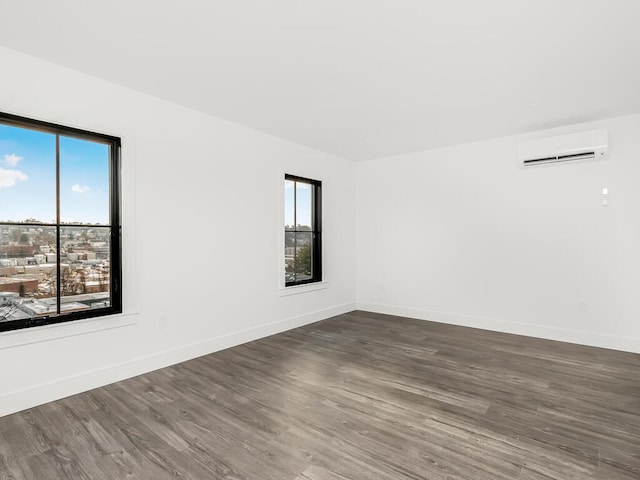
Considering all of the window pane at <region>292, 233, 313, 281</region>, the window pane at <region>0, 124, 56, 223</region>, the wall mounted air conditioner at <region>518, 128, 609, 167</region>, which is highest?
the wall mounted air conditioner at <region>518, 128, 609, 167</region>

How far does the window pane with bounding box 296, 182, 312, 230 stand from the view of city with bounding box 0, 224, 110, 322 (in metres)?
2.61

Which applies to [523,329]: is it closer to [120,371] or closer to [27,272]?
[120,371]

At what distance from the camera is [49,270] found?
8.91 feet

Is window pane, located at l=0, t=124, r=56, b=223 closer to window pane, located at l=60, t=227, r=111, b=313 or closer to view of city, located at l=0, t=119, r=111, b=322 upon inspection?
view of city, located at l=0, t=119, r=111, b=322

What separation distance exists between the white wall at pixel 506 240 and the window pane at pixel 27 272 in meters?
4.41

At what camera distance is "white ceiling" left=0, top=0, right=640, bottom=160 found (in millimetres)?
2084

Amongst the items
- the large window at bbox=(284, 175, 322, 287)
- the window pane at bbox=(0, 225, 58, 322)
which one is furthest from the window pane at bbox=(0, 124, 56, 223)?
the large window at bbox=(284, 175, 322, 287)

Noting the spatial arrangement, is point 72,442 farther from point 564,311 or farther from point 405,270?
point 564,311

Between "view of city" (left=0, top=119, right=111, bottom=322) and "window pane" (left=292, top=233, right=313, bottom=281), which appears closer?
"view of city" (left=0, top=119, right=111, bottom=322)

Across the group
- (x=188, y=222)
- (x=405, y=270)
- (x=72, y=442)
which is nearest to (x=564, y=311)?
(x=405, y=270)

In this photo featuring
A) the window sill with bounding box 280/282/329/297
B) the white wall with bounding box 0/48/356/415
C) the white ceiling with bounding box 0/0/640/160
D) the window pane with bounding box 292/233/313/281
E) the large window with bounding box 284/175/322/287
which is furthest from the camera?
the window pane with bounding box 292/233/313/281

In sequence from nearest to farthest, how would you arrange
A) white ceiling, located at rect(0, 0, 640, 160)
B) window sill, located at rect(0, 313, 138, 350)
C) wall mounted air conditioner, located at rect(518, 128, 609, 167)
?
white ceiling, located at rect(0, 0, 640, 160)
window sill, located at rect(0, 313, 138, 350)
wall mounted air conditioner, located at rect(518, 128, 609, 167)

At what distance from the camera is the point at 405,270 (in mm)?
5523

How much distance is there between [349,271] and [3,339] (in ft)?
14.7
